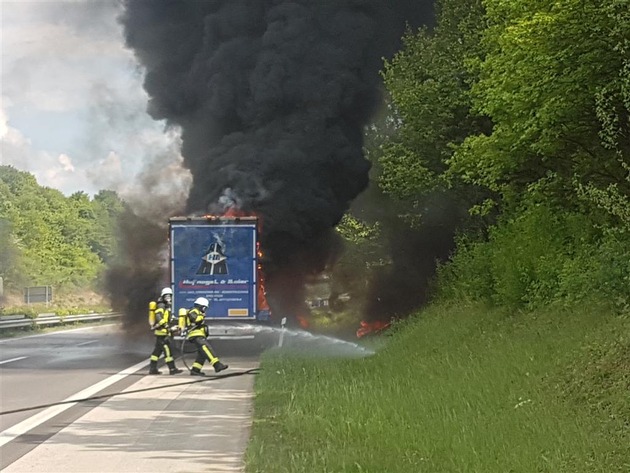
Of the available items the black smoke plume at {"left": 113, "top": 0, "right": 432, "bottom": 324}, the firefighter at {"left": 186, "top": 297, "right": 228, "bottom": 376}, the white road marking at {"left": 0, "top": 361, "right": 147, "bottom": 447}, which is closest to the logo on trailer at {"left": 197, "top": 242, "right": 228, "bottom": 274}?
the black smoke plume at {"left": 113, "top": 0, "right": 432, "bottom": 324}

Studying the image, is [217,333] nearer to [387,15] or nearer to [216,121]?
[216,121]

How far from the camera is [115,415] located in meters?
11.2

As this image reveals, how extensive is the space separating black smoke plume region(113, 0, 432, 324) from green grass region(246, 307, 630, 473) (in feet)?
29.7

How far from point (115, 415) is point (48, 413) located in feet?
2.99

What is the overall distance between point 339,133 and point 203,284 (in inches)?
228

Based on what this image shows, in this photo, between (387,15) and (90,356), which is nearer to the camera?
(90,356)

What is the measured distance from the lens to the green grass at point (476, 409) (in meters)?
7.13

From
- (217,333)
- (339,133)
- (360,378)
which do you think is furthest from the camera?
(339,133)

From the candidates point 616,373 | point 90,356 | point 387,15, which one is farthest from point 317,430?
point 387,15

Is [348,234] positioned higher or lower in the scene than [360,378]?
higher

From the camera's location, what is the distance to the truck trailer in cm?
1995

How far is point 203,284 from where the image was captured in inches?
790

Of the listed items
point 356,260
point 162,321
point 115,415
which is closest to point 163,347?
point 162,321

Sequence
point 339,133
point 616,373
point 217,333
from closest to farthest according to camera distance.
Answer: point 616,373 → point 217,333 → point 339,133
